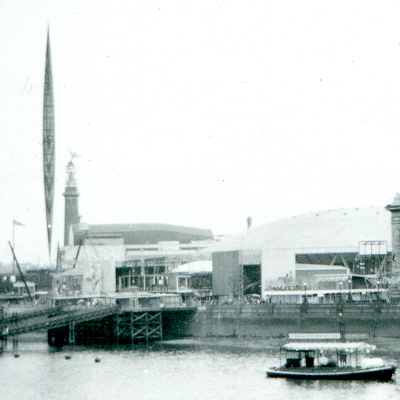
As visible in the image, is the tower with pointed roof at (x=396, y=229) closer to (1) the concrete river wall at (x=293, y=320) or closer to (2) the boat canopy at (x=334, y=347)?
(1) the concrete river wall at (x=293, y=320)

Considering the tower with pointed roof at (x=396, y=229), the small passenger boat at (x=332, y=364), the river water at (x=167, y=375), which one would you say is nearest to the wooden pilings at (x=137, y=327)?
the river water at (x=167, y=375)

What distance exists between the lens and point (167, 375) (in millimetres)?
74000

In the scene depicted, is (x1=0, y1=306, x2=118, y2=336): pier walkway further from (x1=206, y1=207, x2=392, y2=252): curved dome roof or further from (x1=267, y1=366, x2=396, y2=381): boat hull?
(x1=206, y1=207, x2=392, y2=252): curved dome roof

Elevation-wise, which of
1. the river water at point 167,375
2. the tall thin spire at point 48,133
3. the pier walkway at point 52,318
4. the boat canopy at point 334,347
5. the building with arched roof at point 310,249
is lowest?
the river water at point 167,375

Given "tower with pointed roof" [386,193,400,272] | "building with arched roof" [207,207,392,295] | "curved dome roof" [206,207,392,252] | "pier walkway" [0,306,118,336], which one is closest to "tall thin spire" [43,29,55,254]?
"pier walkway" [0,306,118,336]

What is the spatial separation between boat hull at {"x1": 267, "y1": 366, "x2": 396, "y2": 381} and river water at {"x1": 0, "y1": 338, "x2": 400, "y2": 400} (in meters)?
0.78

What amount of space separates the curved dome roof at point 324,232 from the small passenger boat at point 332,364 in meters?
59.2

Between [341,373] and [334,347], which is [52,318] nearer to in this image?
[334,347]

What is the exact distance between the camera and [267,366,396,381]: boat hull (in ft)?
227

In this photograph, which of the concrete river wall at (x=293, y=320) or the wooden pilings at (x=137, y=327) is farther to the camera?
the wooden pilings at (x=137, y=327)

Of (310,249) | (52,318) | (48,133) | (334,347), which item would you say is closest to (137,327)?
(52,318)

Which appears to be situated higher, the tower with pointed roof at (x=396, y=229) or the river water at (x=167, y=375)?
the tower with pointed roof at (x=396, y=229)

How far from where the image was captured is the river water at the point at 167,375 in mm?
65375

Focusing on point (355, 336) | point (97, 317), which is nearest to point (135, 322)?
point (97, 317)
